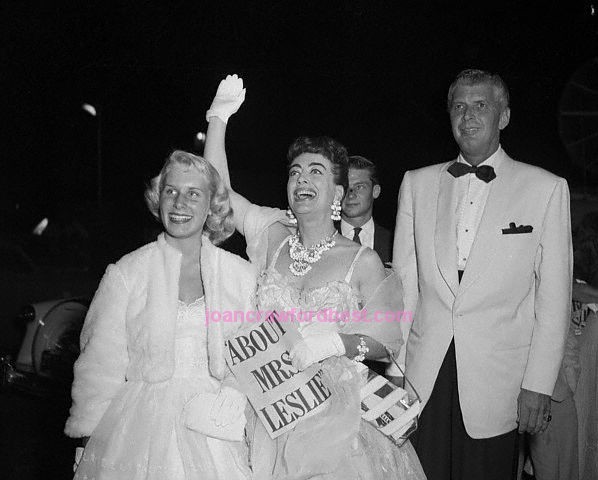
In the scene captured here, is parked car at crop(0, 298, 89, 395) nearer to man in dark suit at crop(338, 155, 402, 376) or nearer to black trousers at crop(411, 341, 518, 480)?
man in dark suit at crop(338, 155, 402, 376)

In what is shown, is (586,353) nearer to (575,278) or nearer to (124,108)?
(575,278)

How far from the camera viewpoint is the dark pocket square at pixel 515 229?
2643mm

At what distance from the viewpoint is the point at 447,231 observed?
278 cm

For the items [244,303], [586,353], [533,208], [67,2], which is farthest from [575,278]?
[67,2]

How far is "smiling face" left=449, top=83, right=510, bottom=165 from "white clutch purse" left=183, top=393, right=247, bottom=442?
1572mm

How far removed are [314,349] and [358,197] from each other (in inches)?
74.9

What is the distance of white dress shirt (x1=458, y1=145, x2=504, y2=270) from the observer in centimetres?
275

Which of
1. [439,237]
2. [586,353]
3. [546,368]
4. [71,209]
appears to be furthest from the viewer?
[71,209]

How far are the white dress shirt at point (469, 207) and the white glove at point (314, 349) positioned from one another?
0.74m

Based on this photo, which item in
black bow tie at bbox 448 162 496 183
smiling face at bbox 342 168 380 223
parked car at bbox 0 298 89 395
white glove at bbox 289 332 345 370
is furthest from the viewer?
parked car at bbox 0 298 89 395

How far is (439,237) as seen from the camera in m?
2.79

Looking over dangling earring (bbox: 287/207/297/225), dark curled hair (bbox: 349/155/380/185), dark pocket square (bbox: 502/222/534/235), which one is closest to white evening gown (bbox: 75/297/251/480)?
dangling earring (bbox: 287/207/297/225)

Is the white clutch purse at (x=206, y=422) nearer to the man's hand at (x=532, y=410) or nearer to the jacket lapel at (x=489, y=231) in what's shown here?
the jacket lapel at (x=489, y=231)

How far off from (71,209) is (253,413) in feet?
39.8
